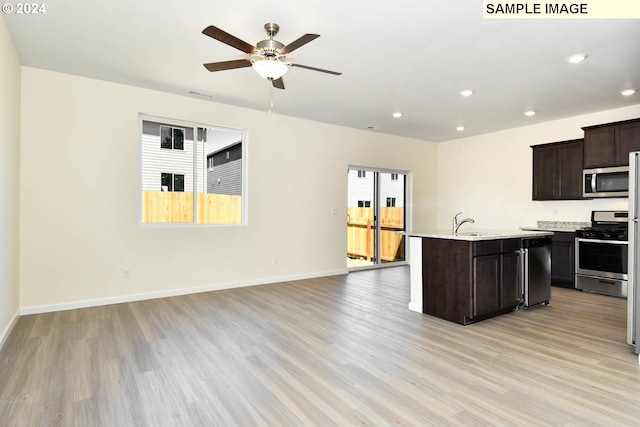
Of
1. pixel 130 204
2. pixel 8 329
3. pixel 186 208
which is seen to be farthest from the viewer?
pixel 186 208

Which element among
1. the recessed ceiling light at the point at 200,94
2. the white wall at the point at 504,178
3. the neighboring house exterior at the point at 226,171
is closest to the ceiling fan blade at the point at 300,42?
the recessed ceiling light at the point at 200,94

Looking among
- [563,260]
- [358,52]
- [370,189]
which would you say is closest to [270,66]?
[358,52]

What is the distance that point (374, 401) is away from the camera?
86.6 inches

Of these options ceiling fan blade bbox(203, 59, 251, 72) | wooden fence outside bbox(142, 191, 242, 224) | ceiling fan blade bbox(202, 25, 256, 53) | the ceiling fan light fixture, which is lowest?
wooden fence outside bbox(142, 191, 242, 224)

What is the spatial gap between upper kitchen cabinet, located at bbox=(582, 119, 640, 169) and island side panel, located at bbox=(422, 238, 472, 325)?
3.15m

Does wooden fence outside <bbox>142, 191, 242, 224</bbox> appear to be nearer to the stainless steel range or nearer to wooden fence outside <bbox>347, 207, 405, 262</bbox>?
wooden fence outside <bbox>347, 207, 405, 262</bbox>

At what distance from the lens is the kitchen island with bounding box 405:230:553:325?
3.63 meters

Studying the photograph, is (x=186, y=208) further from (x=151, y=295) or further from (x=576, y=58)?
(x=576, y=58)

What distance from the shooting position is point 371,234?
23.5 ft

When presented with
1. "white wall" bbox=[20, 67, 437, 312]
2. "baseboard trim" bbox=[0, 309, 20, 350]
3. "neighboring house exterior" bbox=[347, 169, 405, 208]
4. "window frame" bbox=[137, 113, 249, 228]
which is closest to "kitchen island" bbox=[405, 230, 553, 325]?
"white wall" bbox=[20, 67, 437, 312]

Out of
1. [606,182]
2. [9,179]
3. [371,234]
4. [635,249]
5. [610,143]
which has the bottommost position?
[371,234]

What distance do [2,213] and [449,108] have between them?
5.45 metres

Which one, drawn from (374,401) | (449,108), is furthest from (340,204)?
(374,401)

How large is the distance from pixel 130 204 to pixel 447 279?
12.9 ft
